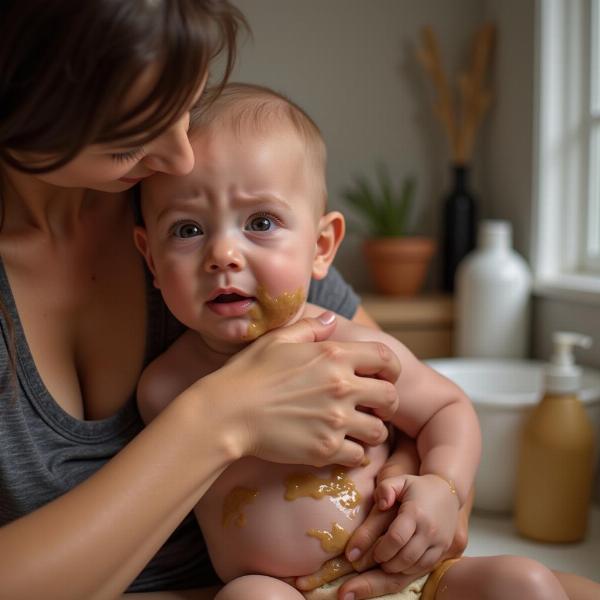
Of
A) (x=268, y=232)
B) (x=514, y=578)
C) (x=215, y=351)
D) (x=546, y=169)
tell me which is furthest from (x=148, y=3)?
(x=546, y=169)

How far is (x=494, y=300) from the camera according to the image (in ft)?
6.82

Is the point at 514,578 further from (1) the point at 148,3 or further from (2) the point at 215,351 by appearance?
(1) the point at 148,3

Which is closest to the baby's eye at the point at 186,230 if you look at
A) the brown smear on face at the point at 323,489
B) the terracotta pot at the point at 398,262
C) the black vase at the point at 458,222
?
the brown smear on face at the point at 323,489

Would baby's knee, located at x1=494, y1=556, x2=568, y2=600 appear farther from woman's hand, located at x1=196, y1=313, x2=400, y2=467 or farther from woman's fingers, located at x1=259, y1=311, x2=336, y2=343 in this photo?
→ woman's fingers, located at x1=259, y1=311, x2=336, y2=343

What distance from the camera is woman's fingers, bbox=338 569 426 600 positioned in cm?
87

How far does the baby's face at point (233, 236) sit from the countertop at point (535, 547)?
79 centimetres

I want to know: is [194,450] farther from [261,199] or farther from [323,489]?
[261,199]

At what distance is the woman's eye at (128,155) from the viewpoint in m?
0.78

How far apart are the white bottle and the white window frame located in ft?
0.24

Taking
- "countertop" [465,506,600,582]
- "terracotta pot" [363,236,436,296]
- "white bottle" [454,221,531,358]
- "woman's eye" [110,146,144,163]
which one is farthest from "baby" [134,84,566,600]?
"terracotta pot" [363,236,436,296]

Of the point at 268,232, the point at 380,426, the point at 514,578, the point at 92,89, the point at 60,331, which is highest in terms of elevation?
the point at 92,89

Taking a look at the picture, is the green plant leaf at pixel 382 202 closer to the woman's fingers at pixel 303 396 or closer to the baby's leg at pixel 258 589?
the woman's fingers at pixel 303 396

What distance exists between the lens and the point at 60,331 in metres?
1.03

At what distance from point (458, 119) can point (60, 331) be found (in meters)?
1.90
